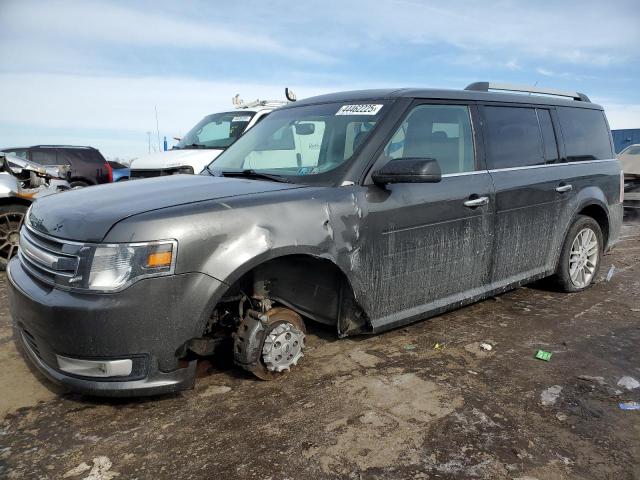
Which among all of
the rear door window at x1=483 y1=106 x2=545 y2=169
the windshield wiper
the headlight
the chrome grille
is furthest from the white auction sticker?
the chrome grille

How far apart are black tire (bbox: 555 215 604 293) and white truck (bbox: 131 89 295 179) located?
479 centimetres

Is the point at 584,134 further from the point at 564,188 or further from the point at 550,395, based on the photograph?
the point at 550,395

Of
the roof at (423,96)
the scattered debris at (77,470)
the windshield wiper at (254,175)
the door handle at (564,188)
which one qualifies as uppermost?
the roof at (423,96)

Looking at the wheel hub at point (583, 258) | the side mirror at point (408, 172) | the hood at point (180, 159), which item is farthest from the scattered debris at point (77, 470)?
the hood at point (180, 159)

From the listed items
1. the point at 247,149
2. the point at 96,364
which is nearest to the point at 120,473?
the point at 96,364

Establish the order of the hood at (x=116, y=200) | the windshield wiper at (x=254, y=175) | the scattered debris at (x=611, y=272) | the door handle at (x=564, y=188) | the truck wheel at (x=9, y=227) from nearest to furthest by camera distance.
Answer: the hood at (x=116, y=200), the windshield wiper at (x=254, y=175), the door handle at (x=564, y=188), the scattered debris at (x=611, y=272), the truck wheel at (x=9, y=227)

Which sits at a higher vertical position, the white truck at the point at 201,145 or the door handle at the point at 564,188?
the white truck at the point at 201,145

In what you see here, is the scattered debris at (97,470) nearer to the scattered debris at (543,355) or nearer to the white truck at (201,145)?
the scattered debris at (543,355)

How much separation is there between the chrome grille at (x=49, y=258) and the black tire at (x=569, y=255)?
4175mm

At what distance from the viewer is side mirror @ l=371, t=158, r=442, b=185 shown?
3021 millimetres

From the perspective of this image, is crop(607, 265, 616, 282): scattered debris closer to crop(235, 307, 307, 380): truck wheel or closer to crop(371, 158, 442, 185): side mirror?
crop(371, 158, 442, 185): side mirror

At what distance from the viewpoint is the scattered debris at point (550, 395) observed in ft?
9.70

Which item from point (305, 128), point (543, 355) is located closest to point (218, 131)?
point (305, 128)

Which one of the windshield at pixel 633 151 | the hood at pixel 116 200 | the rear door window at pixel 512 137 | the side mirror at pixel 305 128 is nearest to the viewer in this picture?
the hood at pixel 116 200
